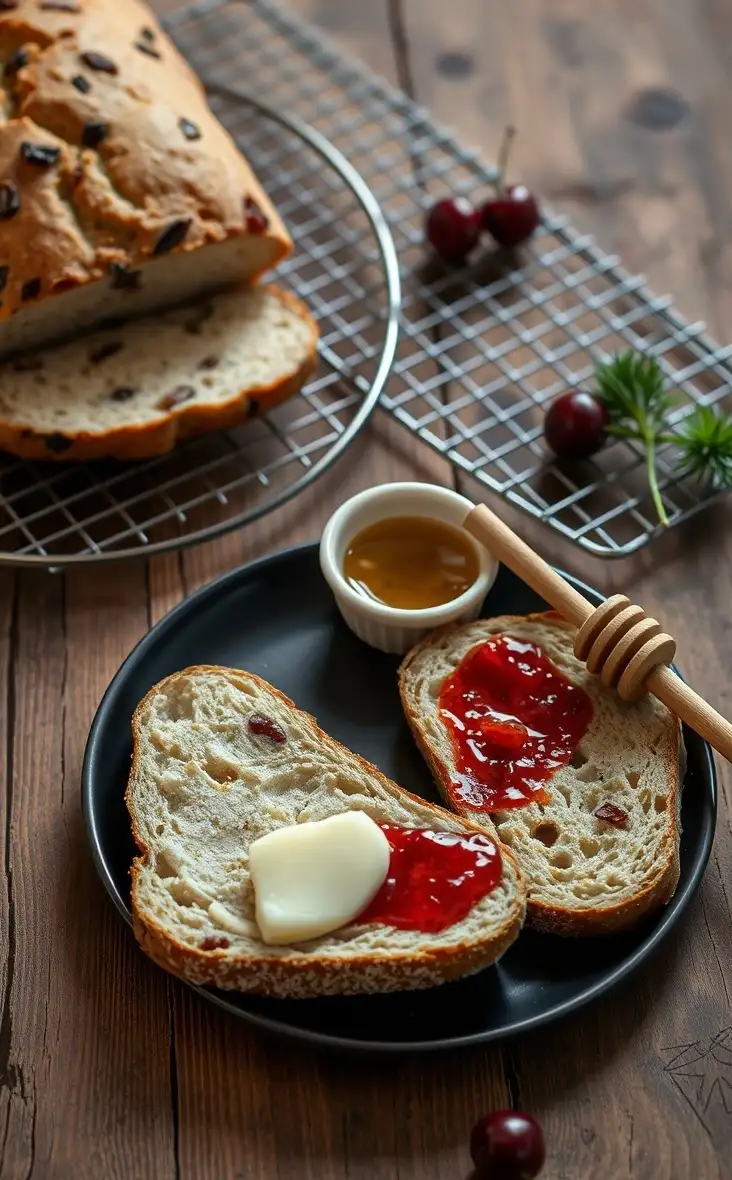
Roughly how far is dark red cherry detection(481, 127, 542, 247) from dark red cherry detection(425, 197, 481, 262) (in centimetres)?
5

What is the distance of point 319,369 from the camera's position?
385 centimetres

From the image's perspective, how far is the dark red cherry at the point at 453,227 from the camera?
13.3ft

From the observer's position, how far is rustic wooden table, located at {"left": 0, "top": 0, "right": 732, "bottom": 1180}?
95.6 inches

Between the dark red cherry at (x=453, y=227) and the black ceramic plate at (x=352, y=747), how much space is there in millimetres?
1390

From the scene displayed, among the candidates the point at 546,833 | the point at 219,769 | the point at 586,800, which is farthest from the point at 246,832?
the point at 586,800

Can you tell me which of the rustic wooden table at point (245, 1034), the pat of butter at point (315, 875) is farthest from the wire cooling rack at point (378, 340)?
the pat of butter at point (315, 875)

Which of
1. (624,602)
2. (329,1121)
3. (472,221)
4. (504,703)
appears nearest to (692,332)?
(472,221)

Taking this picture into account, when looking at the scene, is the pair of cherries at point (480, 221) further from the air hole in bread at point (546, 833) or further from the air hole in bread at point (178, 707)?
the air hole in bread at point (546, 833)

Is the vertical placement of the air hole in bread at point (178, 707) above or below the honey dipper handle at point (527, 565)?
below

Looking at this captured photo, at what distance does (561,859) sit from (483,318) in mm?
2023

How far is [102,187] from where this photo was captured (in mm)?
3412

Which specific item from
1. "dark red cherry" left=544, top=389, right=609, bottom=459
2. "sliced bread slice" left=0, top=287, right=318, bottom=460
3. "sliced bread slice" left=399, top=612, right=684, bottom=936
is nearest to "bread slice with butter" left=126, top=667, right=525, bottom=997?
"sliced bread slice" left=399, top=612, right=684, bottom=936

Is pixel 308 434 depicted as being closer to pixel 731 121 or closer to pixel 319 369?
pixel 319 369

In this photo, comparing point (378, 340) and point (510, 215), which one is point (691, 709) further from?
point (510, 215)
